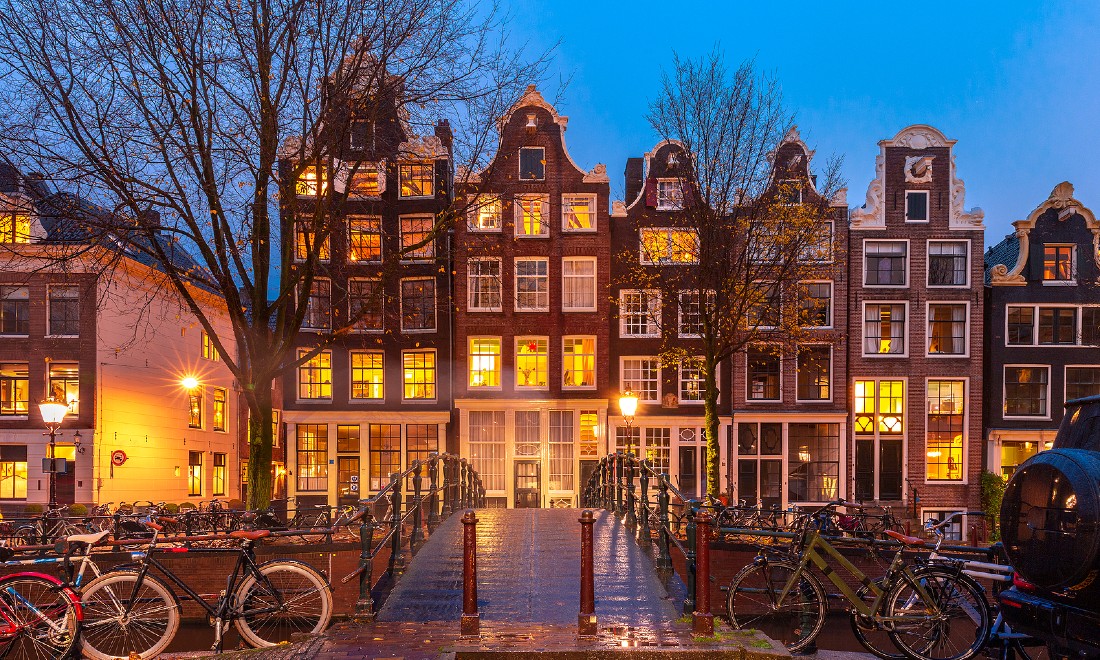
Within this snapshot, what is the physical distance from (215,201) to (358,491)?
1800cm

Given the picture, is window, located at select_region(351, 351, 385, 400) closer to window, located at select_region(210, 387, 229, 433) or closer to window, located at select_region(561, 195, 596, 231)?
window, located at select_region(561, 195, 596, 231)

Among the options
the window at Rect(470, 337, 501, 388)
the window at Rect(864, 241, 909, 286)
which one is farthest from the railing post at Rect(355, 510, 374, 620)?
the window at Rect(864, 241, 909, 286)

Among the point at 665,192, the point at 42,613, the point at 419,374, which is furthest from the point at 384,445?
the point at 42,613

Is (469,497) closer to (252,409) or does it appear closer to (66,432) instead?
(252,409)

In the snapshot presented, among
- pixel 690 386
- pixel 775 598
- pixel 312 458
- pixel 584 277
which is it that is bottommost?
pixel 312 458

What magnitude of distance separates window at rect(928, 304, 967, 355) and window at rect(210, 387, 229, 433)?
31.1 meters

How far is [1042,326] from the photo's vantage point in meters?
32.2

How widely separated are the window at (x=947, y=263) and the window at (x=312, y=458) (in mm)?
23956

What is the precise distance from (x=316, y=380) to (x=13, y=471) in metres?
10.8

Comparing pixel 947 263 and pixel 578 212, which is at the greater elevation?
pixel 578 212

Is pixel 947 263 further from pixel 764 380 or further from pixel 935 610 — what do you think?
pixel 935 610

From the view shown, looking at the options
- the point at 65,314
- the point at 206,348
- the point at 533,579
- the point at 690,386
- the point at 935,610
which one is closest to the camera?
the point at 935,610

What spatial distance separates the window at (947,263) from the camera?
1257 inches

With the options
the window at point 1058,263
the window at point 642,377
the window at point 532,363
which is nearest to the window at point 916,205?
the window at point 1058,263
